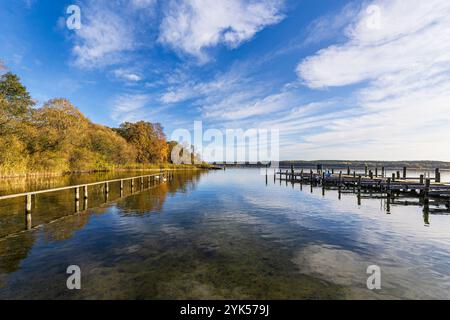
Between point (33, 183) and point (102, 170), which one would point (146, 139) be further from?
point (33, 183)

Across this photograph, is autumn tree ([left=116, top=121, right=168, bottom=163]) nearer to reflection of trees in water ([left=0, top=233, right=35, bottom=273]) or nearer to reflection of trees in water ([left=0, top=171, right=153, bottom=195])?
reflection of trees in water ([left=0, top=171, right=153, bottom=195])

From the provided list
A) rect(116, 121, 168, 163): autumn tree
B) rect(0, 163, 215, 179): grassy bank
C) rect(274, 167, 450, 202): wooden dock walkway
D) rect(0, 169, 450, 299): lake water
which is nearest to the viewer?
rect(0, 169, 450, 299): lake water

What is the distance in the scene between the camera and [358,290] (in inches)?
248

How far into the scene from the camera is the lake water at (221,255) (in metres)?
6.25

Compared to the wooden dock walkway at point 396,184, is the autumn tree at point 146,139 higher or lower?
higher

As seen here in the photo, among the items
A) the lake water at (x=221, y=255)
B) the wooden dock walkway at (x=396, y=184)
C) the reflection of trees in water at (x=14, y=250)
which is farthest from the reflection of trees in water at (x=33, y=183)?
the wooden dock walkway at (x=396, y=184)

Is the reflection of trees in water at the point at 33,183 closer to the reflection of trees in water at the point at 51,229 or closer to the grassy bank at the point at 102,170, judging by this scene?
the grassy bank at the point at 102,170

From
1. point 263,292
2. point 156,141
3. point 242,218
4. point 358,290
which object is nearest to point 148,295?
point 263,292

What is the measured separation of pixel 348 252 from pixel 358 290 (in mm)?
3408

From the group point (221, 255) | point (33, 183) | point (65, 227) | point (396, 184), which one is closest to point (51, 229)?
point (65, 227)

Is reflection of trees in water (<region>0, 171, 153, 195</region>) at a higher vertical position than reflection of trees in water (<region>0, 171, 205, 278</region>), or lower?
higher

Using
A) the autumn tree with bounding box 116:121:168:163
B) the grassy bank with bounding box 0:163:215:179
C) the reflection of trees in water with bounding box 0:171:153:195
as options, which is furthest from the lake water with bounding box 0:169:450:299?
the autumn tree with bounding box 116:121:168:163

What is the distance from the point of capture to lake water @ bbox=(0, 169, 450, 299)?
6250mm

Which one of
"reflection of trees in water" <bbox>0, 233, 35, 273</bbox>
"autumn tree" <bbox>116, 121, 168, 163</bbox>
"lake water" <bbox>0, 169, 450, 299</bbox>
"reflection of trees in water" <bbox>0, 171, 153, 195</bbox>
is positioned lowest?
"lake water" <bbox>0, 169, 450, 299</bbox>
